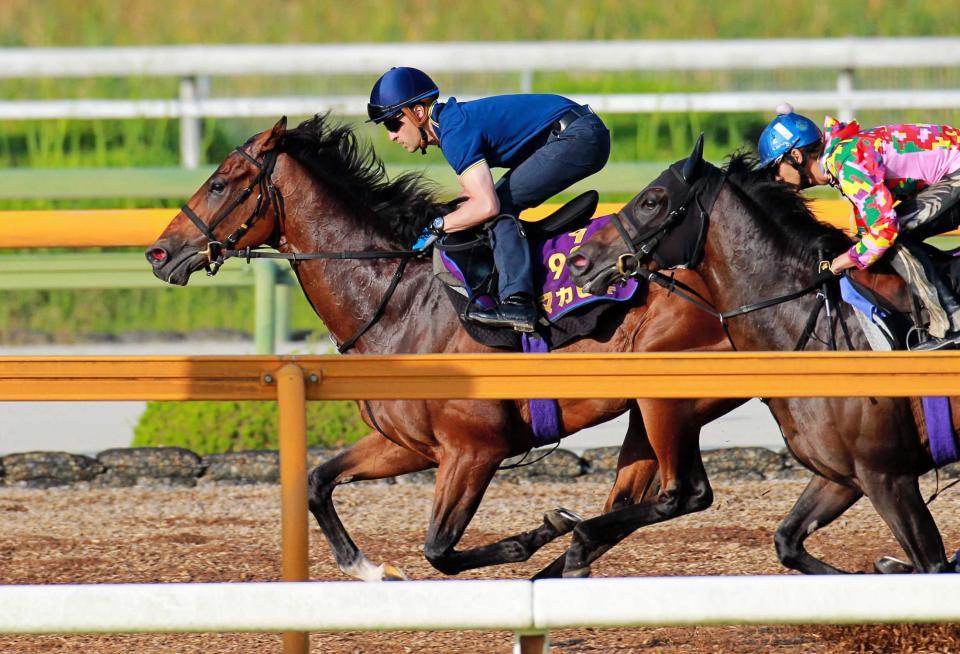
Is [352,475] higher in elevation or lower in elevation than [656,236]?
lower

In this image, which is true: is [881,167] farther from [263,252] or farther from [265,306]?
[265,306]

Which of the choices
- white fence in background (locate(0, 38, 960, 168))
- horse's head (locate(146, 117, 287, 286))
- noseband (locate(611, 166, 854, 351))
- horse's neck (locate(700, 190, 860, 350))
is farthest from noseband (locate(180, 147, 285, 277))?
white fence in background (locate(0, 38, 960, 168))

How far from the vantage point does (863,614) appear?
3.01m

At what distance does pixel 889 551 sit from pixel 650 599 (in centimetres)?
297

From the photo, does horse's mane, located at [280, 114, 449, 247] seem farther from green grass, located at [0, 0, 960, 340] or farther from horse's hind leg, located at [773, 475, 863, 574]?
horse's hind leg, located at [773, 475, 863, 574]

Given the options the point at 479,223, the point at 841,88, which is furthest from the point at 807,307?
the point at 841,88

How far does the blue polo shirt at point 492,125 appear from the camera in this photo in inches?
196

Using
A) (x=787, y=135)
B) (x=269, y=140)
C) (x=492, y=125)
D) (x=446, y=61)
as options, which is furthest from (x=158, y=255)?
(x=446, y=61)

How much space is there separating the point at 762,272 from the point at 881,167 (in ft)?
1.56

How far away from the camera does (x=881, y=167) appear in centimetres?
462

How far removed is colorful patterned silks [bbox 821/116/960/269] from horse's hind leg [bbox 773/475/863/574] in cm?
87

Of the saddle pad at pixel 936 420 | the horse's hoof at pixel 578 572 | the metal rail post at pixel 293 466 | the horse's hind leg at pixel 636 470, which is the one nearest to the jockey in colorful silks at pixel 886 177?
the saddle pad at pixel 936 420

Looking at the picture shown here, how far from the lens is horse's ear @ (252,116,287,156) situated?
5.29 m

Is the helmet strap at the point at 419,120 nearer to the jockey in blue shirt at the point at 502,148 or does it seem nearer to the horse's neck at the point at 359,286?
the jockey in blue shirt at the point at 502,148
